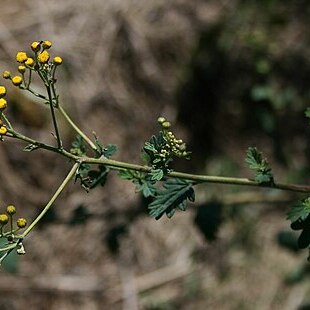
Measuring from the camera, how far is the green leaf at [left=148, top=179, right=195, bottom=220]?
253 cm

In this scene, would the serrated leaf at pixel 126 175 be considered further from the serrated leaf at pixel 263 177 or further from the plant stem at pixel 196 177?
the serrated leaf at pixel 263 177

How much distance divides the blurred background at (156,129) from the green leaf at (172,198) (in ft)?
6.87

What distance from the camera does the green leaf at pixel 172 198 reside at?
2.53 meters

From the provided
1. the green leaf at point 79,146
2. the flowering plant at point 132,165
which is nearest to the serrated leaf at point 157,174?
the flowering plant at point 132,165

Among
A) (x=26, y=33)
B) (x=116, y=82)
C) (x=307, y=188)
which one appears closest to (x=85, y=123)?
(x=116, y=82)

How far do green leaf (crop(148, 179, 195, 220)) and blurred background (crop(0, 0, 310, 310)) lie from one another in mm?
2093

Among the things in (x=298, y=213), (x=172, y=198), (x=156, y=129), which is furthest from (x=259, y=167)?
(x=156, y=129)

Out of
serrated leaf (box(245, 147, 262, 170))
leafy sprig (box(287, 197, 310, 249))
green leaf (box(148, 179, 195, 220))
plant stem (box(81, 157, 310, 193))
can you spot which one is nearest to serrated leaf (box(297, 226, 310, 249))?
leafy sprig (box(287, 197, 310, 249))

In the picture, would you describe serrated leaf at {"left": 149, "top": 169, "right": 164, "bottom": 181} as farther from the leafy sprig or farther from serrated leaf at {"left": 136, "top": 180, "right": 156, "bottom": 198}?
the leafy sprig

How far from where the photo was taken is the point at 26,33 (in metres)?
5.51

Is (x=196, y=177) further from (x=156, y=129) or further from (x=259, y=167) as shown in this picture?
(x=156, y=129)

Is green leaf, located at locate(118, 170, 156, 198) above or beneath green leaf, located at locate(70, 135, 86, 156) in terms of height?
beneath

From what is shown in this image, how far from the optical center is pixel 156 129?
5281mm

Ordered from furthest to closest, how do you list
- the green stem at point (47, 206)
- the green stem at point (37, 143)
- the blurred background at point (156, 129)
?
the blurred background at point (156, 129) → the green stem at point (37, 143) → the green stem at point (47, 206)
